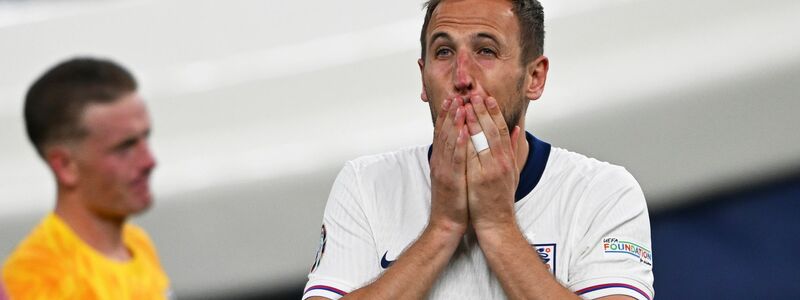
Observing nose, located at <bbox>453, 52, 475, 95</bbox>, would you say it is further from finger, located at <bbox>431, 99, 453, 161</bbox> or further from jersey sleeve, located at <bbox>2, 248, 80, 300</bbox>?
jersey sleeve, located at <bbox>2, 248, 80, 300</bbox>

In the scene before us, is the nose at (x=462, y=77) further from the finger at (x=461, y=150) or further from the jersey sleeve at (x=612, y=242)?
the jersey sleeve at (x=612, y=242)

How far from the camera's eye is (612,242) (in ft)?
7.07

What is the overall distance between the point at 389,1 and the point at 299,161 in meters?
0.57

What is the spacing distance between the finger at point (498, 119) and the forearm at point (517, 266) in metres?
0.15

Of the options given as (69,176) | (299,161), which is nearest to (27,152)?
(299,161)

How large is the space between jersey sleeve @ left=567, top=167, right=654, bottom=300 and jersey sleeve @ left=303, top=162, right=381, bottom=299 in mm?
338

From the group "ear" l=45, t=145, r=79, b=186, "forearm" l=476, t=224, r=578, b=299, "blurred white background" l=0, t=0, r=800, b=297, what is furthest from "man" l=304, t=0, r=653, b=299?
"blurred white background" l=0, t=0, r=800, b=297

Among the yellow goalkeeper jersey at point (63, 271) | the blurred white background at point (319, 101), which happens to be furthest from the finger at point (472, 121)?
the blurred white background at point (319, 101)

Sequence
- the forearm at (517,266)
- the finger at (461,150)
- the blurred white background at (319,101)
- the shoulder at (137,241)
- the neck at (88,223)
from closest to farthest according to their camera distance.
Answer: the forearm at (517,266)
the finger at (461,150)
the neck at (88,223)
the shoulder at (137,241)
the blurred white background at (319,101)

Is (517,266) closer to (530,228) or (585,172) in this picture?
(530,228)

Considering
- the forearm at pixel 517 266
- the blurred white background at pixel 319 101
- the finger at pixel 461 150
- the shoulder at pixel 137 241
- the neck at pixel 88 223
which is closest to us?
the forearm at pixel 517 266

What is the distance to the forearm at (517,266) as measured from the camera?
2055 mm

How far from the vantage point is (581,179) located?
2252 mm

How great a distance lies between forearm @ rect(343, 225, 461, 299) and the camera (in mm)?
2072
